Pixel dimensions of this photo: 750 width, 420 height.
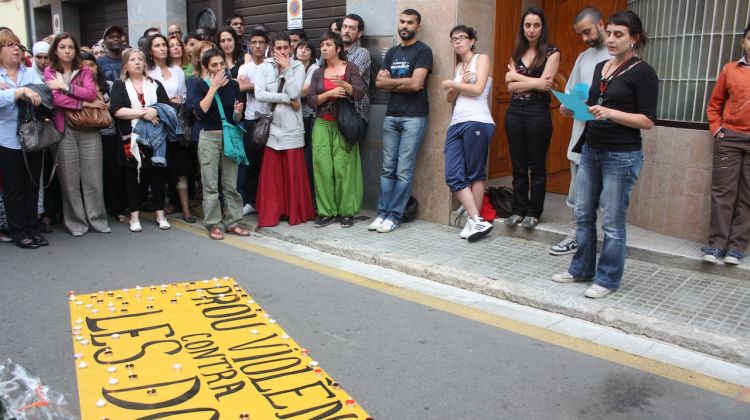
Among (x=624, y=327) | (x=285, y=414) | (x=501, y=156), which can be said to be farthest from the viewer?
(x=501, y=156)

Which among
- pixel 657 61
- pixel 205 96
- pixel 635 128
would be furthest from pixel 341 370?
pixel 657 61

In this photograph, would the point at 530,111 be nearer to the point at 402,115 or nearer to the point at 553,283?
the point at 402,115

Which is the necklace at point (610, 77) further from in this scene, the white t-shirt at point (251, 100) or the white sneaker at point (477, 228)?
the white t-shirt at point (251, 100)

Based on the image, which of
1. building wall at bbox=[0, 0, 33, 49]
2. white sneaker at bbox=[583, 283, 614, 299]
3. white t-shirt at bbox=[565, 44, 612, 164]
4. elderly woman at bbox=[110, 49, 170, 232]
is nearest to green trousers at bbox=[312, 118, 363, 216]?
elderly woman at bbox=[110, 49, 170, 232]

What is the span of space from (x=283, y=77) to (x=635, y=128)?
3.72 m

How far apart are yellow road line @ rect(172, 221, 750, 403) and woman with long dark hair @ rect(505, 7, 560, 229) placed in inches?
69.8

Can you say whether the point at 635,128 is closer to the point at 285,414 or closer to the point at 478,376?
the point at 478,376

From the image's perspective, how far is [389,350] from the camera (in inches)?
156

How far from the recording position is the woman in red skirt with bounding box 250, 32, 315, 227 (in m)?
6.78

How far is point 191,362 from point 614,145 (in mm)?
3144

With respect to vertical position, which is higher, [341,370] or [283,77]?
[283,77]

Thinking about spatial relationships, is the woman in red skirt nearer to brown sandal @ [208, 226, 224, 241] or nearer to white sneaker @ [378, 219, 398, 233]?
brown sandal @ [208, 226, 224, 241]

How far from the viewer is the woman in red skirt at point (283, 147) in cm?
678

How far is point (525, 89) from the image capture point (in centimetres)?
601
